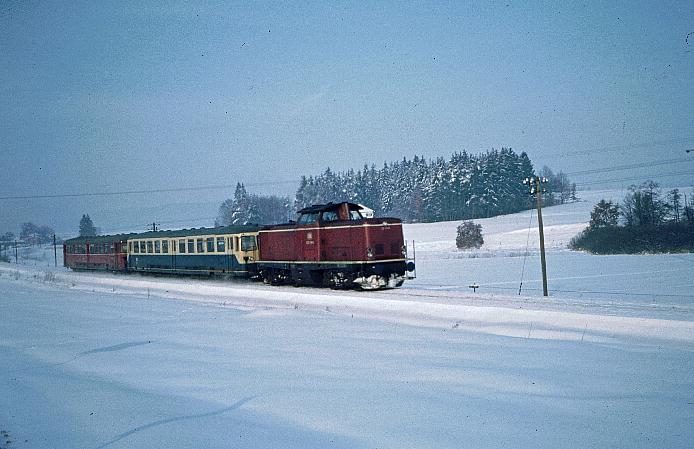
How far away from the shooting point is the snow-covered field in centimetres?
684

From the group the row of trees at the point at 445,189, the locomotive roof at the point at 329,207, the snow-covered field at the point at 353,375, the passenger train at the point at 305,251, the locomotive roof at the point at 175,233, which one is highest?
the row of trees at the point at 445,189

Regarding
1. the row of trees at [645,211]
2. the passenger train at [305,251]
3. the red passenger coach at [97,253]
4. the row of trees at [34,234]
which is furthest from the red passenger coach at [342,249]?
the row of trees at [34,234]

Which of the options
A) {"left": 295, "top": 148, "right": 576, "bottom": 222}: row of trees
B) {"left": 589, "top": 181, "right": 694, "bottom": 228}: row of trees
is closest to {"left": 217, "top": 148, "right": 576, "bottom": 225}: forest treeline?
{"left": 295, "top": 148, "right": 576, "bottom": 222}: row of trees

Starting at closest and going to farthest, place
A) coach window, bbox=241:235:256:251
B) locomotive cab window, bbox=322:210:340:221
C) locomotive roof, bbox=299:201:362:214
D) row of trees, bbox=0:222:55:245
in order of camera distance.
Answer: locomotive roof, bbox=299:201:362:214, locomotive cab window, bbox=322:210:340:221, coach window, bbox=241:235:256:251, row of trees, bbox=0:222:55:245

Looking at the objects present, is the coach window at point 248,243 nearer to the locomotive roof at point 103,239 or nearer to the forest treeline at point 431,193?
the locomotive roof at point 103,239

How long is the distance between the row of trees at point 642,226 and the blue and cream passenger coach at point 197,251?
3662 centimetres

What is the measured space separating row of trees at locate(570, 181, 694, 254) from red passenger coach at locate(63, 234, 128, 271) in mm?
42362

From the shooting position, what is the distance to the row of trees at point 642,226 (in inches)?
1832

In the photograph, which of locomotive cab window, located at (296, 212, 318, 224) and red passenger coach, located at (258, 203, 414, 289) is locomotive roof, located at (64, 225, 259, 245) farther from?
locomotive cab window, located at (296, 212, 318, 224)

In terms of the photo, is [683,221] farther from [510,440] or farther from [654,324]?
[510,440]

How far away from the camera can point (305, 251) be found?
77.9ft

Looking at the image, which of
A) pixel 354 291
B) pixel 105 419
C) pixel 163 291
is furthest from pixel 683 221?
pixel 105 419

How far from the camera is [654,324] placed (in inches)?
489

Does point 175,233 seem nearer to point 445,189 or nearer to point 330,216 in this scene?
point 330,216
